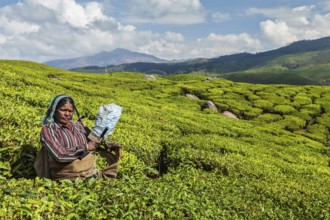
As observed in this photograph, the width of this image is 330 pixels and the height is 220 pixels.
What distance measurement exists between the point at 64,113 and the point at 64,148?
94 cm

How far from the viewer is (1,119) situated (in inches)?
415

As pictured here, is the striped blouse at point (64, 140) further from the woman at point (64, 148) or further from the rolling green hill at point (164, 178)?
the rolling green hill at point (164, 178)

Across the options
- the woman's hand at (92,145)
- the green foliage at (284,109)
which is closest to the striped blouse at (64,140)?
the woman's hand at (92,145)

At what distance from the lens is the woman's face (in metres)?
8.28

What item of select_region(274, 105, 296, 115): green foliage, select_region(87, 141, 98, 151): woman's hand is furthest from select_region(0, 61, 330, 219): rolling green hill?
select_region(274, 105, 296, 115): green foliage

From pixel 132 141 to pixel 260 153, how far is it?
32.8 ft

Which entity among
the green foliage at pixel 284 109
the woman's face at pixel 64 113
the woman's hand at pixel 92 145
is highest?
the woman's face at pixel 64 113

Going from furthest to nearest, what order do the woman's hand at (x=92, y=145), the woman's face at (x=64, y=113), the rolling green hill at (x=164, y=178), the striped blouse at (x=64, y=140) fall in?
the woman's hand at (x=92, y=145), the woman's face at (x=64, y=113), the striped blouse at (x=64, y=140), the rolling green hill at (x=164, y=178)

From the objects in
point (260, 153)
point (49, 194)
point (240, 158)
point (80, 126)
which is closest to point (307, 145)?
point (260, 153)

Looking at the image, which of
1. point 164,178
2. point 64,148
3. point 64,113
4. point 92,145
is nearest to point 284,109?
point 164,178

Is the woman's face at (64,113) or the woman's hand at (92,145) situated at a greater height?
the woman's face at (64,113)

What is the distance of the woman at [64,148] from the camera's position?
7.75m

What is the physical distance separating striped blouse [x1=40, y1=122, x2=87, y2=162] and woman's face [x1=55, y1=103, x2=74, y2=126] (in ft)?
0.44

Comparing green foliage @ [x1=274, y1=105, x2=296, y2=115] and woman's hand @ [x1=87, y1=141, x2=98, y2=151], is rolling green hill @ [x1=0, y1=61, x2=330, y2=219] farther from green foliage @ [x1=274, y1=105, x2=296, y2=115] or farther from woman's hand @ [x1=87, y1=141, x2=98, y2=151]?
green foliage @ [x1=274, y1=105, x2=296, y2=115]
